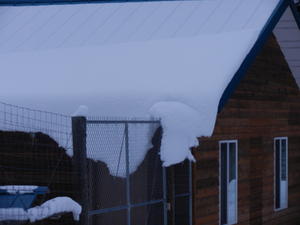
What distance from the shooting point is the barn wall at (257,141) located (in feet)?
34.8

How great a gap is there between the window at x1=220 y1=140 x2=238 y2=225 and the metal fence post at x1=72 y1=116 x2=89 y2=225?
3894 millimetres

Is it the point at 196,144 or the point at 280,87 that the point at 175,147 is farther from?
the point at 280,87

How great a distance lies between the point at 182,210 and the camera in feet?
33.2

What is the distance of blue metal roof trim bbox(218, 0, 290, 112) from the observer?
1031cm

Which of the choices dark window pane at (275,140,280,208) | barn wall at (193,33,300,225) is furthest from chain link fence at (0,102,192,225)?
dark window pane at (275,140,280,208)

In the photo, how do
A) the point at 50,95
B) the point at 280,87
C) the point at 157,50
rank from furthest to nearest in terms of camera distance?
the point at 280,87 < the point at 157,50 < the point at 50,95

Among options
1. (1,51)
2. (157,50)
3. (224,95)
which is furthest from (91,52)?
(224,95)

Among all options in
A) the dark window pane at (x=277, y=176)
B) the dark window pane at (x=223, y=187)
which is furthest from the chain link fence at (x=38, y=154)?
the dark window pane at (x=277, y=176)

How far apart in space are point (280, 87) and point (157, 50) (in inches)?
125

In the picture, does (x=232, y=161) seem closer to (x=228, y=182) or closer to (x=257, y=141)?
(x=228, y=182)

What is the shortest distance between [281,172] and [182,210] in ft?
13.8

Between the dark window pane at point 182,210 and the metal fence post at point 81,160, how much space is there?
2544 millimetres

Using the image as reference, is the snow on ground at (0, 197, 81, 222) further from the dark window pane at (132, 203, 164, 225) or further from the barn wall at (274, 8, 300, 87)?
the barn wall at (274, 8, 300, 87)

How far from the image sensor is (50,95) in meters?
11.1
